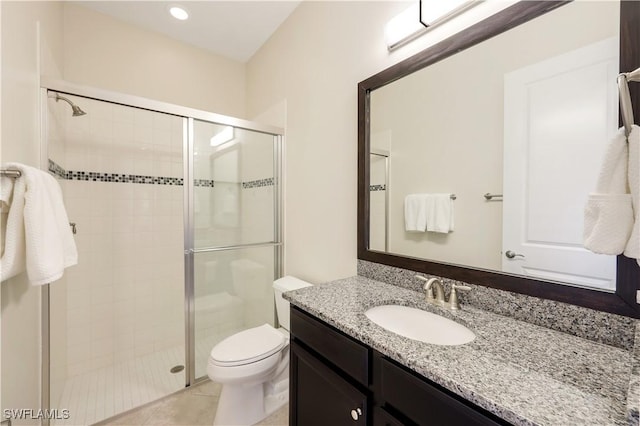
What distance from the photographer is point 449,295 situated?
1075 millimetres

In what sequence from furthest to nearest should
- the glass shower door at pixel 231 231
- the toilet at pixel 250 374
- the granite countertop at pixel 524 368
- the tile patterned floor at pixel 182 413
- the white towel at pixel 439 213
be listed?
the glass shower door at pixel 231 231 < the tile patterned floor at pixel 182 413 < the toilet at pixel 250 374 < the white towel at pixel 439 213 < the granite countertop at pixel 524 368

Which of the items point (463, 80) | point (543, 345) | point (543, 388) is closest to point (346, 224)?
point (463, 80)

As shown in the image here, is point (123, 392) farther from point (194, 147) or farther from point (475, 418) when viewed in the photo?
point (475, 418)

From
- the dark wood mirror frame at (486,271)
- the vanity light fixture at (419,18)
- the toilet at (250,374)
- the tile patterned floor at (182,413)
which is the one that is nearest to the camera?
the dark wood mirror frame at (486,271)

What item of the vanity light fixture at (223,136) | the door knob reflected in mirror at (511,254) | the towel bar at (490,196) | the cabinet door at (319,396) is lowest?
the cabinet door at (319,396)

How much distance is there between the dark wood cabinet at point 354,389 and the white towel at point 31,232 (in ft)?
3.08

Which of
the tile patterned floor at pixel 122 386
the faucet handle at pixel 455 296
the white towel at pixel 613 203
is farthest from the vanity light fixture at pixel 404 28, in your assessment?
the tile patterned floor at pixel 122 386

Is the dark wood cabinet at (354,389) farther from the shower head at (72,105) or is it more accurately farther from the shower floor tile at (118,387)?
the shower head at (72,105)

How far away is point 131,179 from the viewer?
7.22 ft

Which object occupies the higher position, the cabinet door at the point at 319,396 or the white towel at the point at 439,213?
the white towel at the point at 439,213

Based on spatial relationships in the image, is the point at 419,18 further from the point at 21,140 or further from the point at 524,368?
the point at 21,140

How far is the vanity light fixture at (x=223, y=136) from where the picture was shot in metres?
2.03

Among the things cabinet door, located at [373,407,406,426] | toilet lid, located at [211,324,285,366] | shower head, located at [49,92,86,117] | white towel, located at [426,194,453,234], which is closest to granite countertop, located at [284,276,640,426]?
cabinet door, located at [373,407,406,426]

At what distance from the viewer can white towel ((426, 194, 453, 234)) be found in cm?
117
